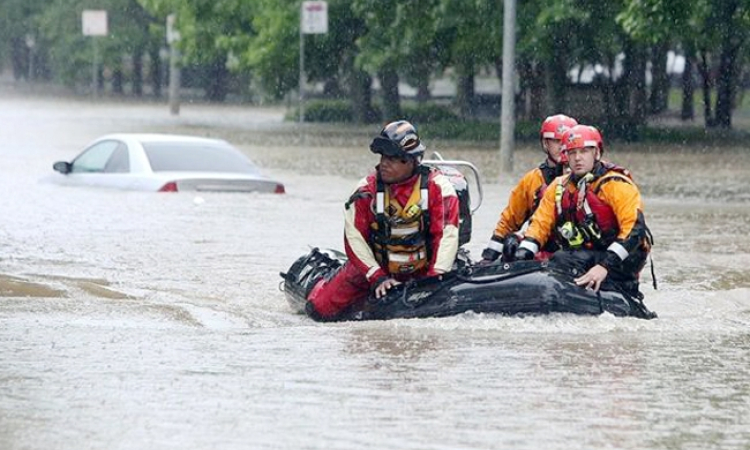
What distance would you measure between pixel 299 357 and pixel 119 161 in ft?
41.5

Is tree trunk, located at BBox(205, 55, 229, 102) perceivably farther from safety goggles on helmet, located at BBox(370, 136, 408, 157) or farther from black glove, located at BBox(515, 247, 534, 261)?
safety goggles on helmet, located at BBox(370, 136, 408, 157)

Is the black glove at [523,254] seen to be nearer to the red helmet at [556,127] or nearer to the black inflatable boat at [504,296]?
the black inflatable boat at [504,296]

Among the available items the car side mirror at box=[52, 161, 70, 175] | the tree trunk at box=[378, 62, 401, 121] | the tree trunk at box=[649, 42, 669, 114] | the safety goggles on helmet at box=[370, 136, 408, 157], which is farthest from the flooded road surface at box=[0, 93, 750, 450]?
the tree trunk at box=[378, 62, 401, 121]

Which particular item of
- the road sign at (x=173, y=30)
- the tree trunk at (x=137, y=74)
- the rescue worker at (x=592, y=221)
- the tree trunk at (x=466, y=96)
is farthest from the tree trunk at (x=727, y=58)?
the tree trunk at (x=137, y=74)

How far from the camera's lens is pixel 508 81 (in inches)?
1130

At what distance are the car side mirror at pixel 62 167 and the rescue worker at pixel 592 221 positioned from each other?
1099 cm

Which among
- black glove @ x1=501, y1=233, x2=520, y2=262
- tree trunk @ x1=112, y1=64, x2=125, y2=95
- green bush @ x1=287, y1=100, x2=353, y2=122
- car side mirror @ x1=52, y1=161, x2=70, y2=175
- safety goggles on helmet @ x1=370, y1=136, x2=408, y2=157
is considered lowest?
tree trunk @ x1=112, y1=64, x2=125, y2=95

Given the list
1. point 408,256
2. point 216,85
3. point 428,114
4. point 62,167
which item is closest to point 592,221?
point 408,256

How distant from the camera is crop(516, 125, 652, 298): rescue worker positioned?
1180 centimetres

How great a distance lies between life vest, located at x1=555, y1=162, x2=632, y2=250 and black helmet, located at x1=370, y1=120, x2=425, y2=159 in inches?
41.0

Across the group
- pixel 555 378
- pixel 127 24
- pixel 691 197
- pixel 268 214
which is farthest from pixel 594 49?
pixel 127 24

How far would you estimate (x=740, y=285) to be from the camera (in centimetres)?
1513

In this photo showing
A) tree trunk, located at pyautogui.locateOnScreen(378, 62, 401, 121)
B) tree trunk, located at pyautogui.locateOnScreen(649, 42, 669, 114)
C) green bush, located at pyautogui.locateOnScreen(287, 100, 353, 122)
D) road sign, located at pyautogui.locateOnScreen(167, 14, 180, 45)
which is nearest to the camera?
tree trunk, located at pyautogui.locateOnScreen(649, 42, 669, 114)

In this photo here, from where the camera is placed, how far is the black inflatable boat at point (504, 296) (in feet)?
38.6
